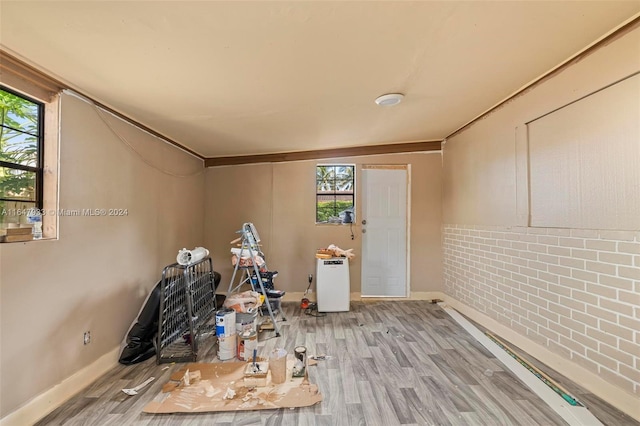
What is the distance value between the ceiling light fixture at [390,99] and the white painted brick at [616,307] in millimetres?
2089

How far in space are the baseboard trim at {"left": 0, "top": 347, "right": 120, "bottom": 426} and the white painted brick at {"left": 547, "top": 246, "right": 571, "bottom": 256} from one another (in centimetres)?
377

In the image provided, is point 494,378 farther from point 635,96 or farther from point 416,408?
point 635,96

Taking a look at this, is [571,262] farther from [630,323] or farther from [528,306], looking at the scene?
[528,306]

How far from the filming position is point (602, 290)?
6.27 feet

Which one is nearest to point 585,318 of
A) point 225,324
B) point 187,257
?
point 225,324

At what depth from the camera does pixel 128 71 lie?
1.75 meters

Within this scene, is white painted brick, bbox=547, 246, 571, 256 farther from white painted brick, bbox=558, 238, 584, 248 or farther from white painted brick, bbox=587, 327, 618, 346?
white painted brick, bbox=587, 327, 618, 346

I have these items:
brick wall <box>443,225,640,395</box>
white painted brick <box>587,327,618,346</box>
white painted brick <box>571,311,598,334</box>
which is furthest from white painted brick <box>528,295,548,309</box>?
white painted brick <box>587,327,618,346</box>

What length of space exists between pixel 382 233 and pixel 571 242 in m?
2.44

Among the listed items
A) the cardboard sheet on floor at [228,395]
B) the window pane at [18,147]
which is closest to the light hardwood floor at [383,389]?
the cardboard sheet on floor at [228,395]

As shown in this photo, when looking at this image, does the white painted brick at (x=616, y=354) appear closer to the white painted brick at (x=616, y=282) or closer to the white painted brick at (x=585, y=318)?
the white painted brick at (x=585, y=318)

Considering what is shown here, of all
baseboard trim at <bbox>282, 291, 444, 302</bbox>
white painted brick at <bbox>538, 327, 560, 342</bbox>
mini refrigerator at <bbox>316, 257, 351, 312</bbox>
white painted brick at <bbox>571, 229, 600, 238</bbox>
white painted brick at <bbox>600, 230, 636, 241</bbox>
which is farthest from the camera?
baseboard trim at <bbox>282, 291, 444, 302</bbox>

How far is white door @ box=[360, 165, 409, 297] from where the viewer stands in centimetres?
437

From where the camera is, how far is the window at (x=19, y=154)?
1646 millimetres
